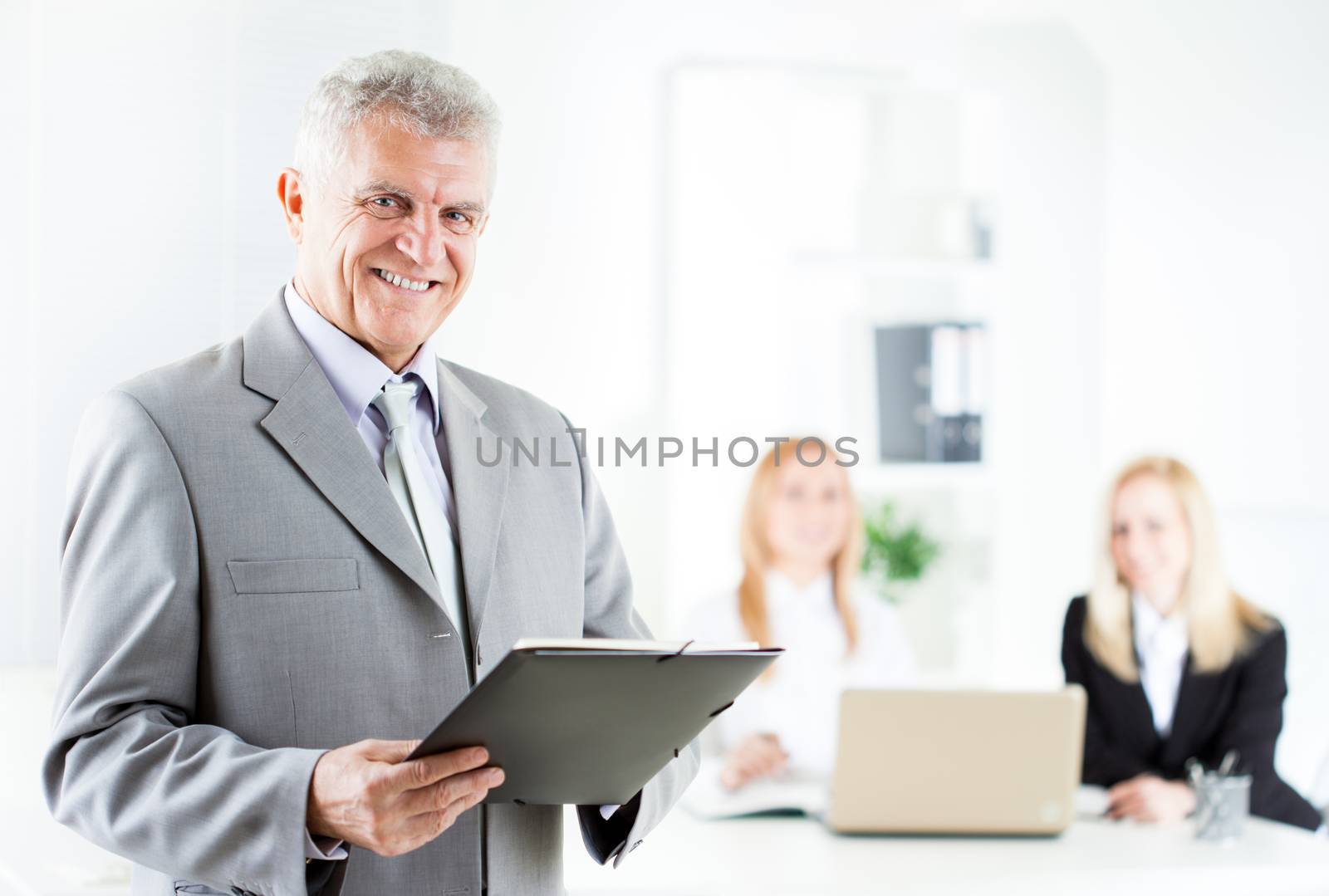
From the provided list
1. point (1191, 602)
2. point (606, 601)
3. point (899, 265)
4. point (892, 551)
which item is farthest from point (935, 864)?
point (899, 265)

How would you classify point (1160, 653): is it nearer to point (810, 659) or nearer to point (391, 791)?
point (810, 659)

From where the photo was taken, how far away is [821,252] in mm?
3676

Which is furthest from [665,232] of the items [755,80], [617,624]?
[617,624]

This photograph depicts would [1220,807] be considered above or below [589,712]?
below

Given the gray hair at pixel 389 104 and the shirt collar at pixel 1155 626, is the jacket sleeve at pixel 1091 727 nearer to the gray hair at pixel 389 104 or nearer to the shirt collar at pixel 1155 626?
the shirt collar at pixel 1155 626

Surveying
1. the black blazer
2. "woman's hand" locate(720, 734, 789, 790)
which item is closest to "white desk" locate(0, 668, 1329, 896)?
"woman's hand" locate(720, 734, 789, 790)

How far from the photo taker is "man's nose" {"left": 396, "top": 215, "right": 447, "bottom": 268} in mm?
1312

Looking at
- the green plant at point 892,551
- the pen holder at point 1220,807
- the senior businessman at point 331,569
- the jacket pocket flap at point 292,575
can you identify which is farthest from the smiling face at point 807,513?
the jacket pocket flap at point 292,575

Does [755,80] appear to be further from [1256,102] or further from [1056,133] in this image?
[1256,102]

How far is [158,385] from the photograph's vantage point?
1219mm

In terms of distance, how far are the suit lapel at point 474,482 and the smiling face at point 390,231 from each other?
106 mm

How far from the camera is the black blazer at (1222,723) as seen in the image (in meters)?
2.88

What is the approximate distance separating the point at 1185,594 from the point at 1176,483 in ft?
0.91

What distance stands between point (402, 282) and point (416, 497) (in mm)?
234
